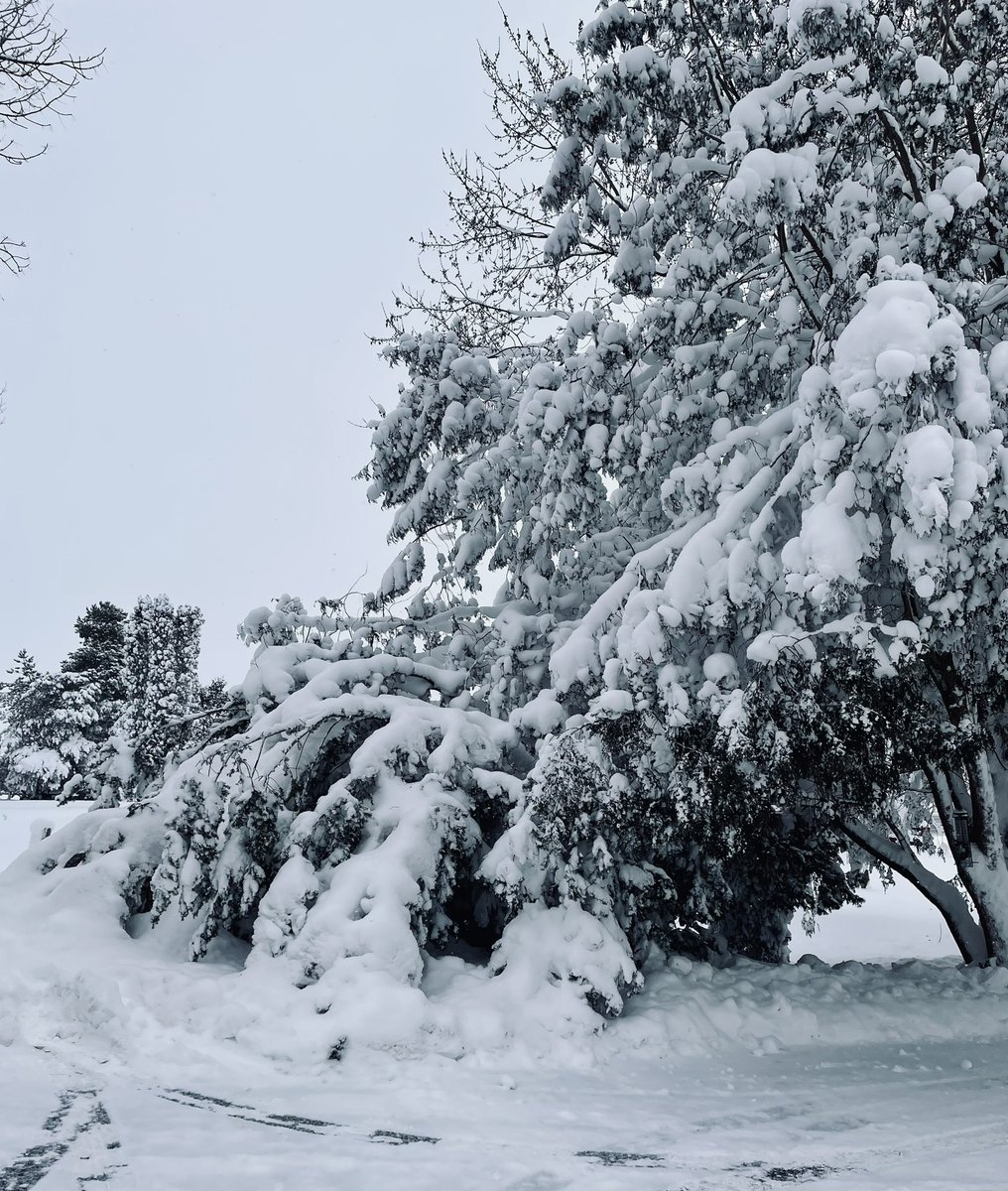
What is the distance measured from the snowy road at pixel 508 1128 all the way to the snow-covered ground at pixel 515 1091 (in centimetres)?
2

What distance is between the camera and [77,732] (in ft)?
133

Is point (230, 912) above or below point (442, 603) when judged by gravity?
below

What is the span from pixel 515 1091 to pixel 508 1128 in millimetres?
662

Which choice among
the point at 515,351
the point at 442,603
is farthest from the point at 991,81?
the point at 442,603

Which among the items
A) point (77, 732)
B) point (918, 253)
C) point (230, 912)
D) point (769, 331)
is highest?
point (77, 732)

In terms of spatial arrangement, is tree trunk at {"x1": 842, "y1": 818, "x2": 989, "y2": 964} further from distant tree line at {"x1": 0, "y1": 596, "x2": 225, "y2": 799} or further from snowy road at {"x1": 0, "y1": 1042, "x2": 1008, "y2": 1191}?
distant tree line at {"x1": 0, "y1": 596, "x2": 225, "y2": 799}

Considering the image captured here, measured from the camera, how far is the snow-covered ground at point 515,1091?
365cm

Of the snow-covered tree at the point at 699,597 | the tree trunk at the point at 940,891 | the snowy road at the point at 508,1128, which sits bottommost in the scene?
the snowy road at the point at 508,1128

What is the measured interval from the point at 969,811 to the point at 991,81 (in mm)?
5718

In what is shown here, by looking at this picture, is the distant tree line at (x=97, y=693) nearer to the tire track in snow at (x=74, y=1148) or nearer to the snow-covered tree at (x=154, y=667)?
the snow-covered tree at (x=154, y=667)

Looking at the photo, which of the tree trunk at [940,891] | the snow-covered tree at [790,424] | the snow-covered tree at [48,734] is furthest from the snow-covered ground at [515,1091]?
the snow-covered tree at [48,734]

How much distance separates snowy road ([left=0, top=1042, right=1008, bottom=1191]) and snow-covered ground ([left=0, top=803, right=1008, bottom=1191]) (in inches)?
0.6

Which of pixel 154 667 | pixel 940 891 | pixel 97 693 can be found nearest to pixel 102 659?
pixel 97 693

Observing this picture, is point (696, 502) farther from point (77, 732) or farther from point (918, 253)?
point (77, 732)
